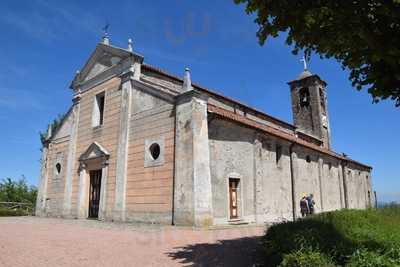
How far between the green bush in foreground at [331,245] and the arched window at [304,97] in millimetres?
25093

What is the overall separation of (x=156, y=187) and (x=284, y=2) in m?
9.81

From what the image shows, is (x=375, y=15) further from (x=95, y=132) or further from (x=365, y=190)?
(x=365, y=190)

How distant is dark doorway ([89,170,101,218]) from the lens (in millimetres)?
17344

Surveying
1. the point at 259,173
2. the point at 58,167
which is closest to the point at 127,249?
the point at 259,173

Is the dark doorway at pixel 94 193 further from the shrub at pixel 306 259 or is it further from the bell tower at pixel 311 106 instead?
the bell tower at pixel 311 106

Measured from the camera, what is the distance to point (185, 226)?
11.9 metres

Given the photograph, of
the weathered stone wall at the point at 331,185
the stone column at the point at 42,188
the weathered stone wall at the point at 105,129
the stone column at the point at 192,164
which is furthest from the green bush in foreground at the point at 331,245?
the stone column at the point at 42,188

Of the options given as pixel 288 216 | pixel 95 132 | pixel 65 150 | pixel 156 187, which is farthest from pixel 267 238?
pixel 65 150

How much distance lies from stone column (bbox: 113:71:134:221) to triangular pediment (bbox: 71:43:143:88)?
4.15ft

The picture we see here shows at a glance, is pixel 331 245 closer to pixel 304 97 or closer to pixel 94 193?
pixel 94 193

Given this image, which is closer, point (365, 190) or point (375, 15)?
point (375, 15)

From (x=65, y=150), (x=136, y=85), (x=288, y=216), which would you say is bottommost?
(x=288, y=216)

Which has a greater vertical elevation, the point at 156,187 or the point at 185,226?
the point at 156,187

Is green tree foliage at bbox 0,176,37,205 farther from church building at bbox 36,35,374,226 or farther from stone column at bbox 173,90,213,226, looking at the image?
stone column at bbox 173,90,213,226
